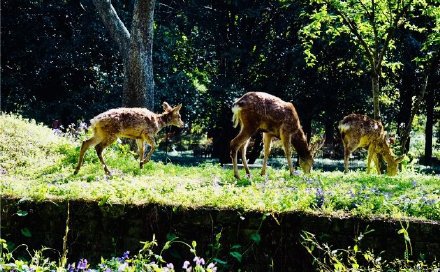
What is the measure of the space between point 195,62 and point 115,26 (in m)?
13.9

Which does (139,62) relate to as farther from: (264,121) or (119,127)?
(264,121)

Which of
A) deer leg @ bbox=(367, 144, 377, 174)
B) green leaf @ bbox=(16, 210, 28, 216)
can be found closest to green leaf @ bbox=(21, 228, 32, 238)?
green leaf @ bbox=(16, 210, 28, 216)

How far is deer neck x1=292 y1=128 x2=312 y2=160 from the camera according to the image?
1092cm

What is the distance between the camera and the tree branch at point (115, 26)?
15680 mm

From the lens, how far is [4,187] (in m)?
7.92

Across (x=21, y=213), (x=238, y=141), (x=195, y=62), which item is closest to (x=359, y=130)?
(x=238, y=141)

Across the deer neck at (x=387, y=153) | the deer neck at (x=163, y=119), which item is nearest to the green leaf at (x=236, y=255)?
the deer neck at (x=163, y=119)

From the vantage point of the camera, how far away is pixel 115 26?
15852 millimetres

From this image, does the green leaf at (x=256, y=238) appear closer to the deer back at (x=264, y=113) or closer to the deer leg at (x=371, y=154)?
the deer back at (x=264, y=113)

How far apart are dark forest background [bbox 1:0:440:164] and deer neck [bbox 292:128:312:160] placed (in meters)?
13.3

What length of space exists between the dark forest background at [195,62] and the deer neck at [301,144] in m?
13.3

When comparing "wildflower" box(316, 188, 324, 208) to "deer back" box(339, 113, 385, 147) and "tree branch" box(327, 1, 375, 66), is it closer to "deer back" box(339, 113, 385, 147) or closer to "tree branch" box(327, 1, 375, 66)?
"deer back" box(339, 113, 385, 147)

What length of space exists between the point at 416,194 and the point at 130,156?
7.01m

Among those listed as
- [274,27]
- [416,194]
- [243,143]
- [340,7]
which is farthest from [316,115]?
[416,194]
